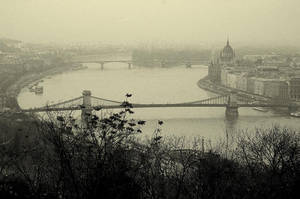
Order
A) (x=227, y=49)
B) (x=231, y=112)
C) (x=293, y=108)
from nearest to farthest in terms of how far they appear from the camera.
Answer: (x=231, y=112)
(x=293, y=108)
(x=227, y=49)

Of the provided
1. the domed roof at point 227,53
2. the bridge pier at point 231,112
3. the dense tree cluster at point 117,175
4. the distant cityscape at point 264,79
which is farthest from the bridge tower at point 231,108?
the domed roof at point 227,53

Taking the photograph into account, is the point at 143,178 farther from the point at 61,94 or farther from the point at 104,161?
the point at 61,94

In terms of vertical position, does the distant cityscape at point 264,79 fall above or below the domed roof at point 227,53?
below

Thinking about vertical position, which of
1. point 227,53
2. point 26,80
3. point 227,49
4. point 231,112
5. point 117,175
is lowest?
point 231,112

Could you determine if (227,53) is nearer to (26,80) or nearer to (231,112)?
(26,80)

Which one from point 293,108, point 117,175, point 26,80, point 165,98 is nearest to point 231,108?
point 293,108

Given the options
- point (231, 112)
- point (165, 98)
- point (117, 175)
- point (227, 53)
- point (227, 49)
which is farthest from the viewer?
point (227, 53)

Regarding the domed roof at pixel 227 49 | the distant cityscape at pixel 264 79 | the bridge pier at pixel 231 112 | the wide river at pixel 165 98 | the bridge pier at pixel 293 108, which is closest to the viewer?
the wide river at pixel 165 98

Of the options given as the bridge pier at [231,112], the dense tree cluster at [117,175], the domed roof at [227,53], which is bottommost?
the bridge pier at [231,112]

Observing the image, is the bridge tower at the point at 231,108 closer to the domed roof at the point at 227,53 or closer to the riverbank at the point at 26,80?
the riverbank at the point at 26,80
